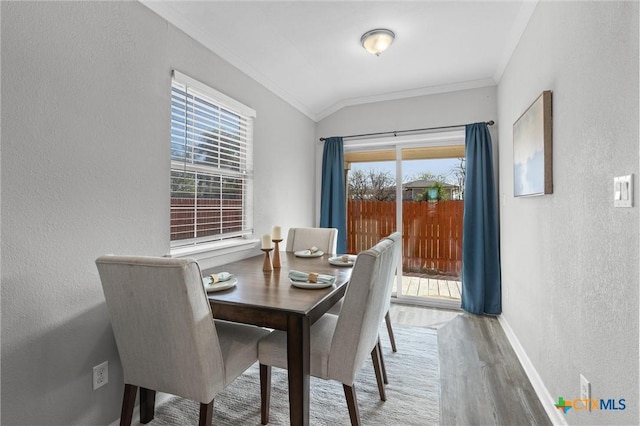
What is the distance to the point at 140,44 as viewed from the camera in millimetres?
1867

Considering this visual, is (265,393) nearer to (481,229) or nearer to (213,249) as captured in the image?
(213,249)

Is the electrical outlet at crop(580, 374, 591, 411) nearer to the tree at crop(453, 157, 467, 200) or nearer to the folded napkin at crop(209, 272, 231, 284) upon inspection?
the folded napkin at crop(209, 272, 231, 284)

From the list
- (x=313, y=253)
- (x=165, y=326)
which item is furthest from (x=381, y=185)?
(x=165, y=326)

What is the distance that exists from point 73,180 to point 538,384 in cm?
292

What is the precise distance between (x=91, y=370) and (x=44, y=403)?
21 cm

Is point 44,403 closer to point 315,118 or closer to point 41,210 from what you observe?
point 41,210

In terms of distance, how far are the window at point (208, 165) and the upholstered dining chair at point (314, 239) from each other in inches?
18.7

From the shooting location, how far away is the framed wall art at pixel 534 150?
1.78 meters

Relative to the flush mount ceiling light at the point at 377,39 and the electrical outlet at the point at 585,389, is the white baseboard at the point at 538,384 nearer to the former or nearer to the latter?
the electrical outlet at the point at 585,389

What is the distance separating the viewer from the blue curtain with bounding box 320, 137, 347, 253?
4055 mm

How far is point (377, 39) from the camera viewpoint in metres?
2.48

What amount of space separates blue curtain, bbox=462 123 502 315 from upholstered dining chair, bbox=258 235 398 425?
2.12 metres

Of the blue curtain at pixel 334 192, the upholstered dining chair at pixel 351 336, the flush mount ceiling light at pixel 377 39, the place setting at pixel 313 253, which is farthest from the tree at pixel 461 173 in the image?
the upholstered dining chair at pixel 351 336

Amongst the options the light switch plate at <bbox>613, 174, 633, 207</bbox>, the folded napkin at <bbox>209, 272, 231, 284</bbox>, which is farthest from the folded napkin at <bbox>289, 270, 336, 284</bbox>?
the light switch plate at <bbox>613, 174, 633, 207</bbox>
